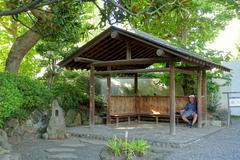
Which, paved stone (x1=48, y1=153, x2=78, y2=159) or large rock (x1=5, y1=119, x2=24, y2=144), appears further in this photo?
large rock (x1=5, y1=119, x2=24, y2=144)

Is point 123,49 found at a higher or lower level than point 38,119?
higher

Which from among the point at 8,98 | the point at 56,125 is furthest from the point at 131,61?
the point at 8,98

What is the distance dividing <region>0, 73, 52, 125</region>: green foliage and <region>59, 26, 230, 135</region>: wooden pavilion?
2112mm

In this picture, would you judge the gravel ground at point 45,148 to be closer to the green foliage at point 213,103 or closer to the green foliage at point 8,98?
the green foliage at point 8,98

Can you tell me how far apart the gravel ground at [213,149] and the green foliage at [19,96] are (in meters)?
4.28

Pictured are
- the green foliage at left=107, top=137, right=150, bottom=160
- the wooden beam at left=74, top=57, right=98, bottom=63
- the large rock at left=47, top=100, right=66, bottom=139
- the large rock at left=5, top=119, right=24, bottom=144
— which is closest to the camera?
the green foliage at left=107, top=137, right=150, bottom=160

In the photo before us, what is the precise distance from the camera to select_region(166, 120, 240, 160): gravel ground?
302 inches

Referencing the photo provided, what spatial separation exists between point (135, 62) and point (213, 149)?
4.09m

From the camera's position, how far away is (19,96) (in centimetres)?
934

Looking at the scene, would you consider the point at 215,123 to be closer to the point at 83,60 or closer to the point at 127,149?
the point at 83,60

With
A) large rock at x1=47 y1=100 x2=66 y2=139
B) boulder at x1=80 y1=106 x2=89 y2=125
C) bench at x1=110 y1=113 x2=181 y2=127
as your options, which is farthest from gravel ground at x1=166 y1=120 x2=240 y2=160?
boulder at x1=80 y1=106 x2=89 y2=125

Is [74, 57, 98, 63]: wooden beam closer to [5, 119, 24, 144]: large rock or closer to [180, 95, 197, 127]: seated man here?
[5, 119, 24, 144]: large rock

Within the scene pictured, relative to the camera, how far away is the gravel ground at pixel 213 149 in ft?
25.1

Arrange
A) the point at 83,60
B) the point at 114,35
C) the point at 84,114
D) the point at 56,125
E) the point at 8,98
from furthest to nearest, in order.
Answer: the point at 84,114
the point at 83,60
the point at 114,35
the point at 56,125
the point at 8,98
